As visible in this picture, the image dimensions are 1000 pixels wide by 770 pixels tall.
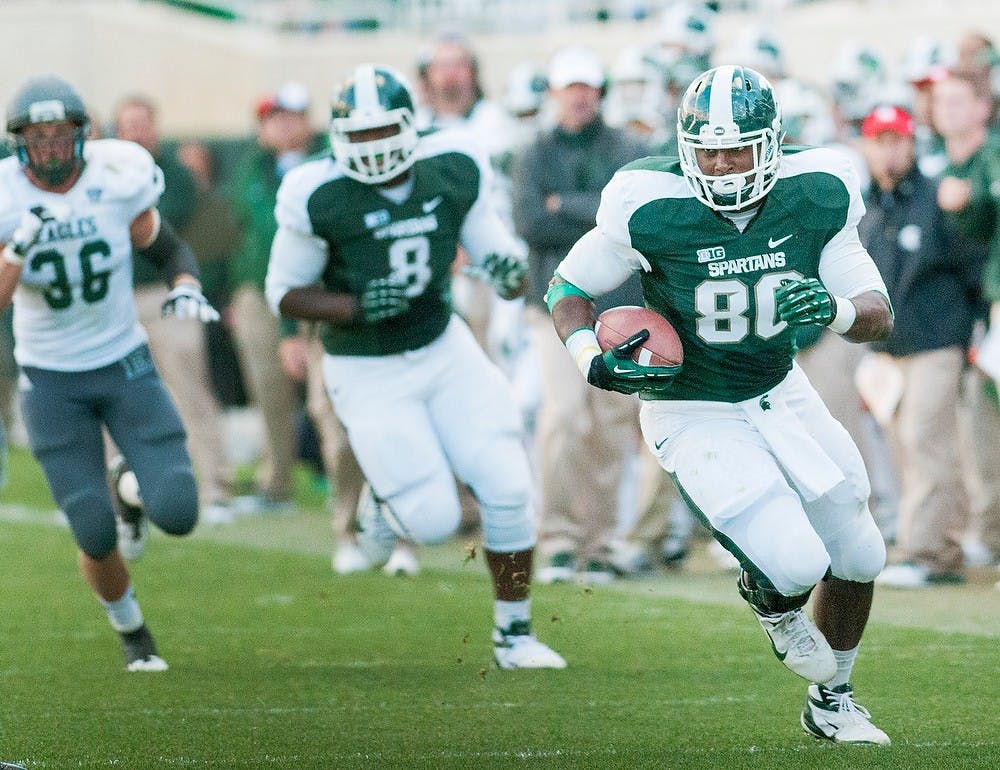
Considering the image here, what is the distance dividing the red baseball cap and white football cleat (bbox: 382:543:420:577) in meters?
2.59

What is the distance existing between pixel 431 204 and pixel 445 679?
1.55m

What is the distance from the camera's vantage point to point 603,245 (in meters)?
4.32

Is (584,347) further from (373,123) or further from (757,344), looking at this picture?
(373,123)

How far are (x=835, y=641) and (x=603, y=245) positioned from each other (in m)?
1.19

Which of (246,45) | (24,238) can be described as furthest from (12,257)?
(246,45)

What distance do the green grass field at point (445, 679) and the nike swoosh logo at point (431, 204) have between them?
146cm

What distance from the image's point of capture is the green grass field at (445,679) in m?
4.18

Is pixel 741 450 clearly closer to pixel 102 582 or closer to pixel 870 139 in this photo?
pixel 102 582

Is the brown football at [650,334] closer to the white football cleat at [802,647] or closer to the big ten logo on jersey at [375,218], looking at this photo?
the white football cleat at [802,647]

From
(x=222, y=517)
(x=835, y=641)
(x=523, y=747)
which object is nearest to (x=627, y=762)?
(x=523, y=747)

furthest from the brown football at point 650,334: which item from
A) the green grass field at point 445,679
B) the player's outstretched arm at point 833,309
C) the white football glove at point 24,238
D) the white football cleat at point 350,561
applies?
the white football cleat at point 350,561

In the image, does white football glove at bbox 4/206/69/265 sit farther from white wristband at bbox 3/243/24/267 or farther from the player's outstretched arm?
the player's outstretched arm

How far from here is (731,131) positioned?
4.02m

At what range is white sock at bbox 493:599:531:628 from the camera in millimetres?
5254
